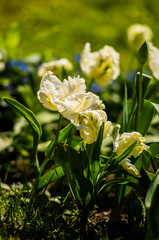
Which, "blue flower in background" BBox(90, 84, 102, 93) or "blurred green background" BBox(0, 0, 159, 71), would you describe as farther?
"blurred green background" BBox(0, 0, 159, 71)

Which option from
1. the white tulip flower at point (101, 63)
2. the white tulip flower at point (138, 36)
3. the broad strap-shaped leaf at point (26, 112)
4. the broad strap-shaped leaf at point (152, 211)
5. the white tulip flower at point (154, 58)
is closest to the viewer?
the broad strap-shaped leaf at point (152, 211)

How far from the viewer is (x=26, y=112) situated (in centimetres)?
116

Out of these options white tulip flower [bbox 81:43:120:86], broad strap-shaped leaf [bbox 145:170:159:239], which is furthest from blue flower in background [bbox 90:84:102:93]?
broad strap-shaped leaf [bbox 145:170:159:239]

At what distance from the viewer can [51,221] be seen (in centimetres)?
121

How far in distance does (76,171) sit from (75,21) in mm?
4567

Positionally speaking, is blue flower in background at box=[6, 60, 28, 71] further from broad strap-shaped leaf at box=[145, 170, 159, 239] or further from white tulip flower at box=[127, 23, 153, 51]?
broad strap-shaped leaf at box=[145, 170, 159, 239]

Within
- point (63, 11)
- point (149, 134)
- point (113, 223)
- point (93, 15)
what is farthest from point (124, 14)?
point (113, 223)

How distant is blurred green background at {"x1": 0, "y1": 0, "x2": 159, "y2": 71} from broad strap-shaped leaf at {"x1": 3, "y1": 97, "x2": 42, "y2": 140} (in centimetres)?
283

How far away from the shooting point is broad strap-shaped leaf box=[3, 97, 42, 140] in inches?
44.5

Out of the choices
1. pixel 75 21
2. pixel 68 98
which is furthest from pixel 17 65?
pixel 75 21

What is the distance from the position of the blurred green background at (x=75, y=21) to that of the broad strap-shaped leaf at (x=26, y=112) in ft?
9.29

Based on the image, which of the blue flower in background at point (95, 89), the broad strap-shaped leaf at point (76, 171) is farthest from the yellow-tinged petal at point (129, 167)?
the blue flower in background at point (95, 89)

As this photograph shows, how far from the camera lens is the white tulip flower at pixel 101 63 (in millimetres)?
1559

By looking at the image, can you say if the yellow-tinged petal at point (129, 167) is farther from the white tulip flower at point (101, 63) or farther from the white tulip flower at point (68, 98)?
the white tulip flower at point (101, 63)
